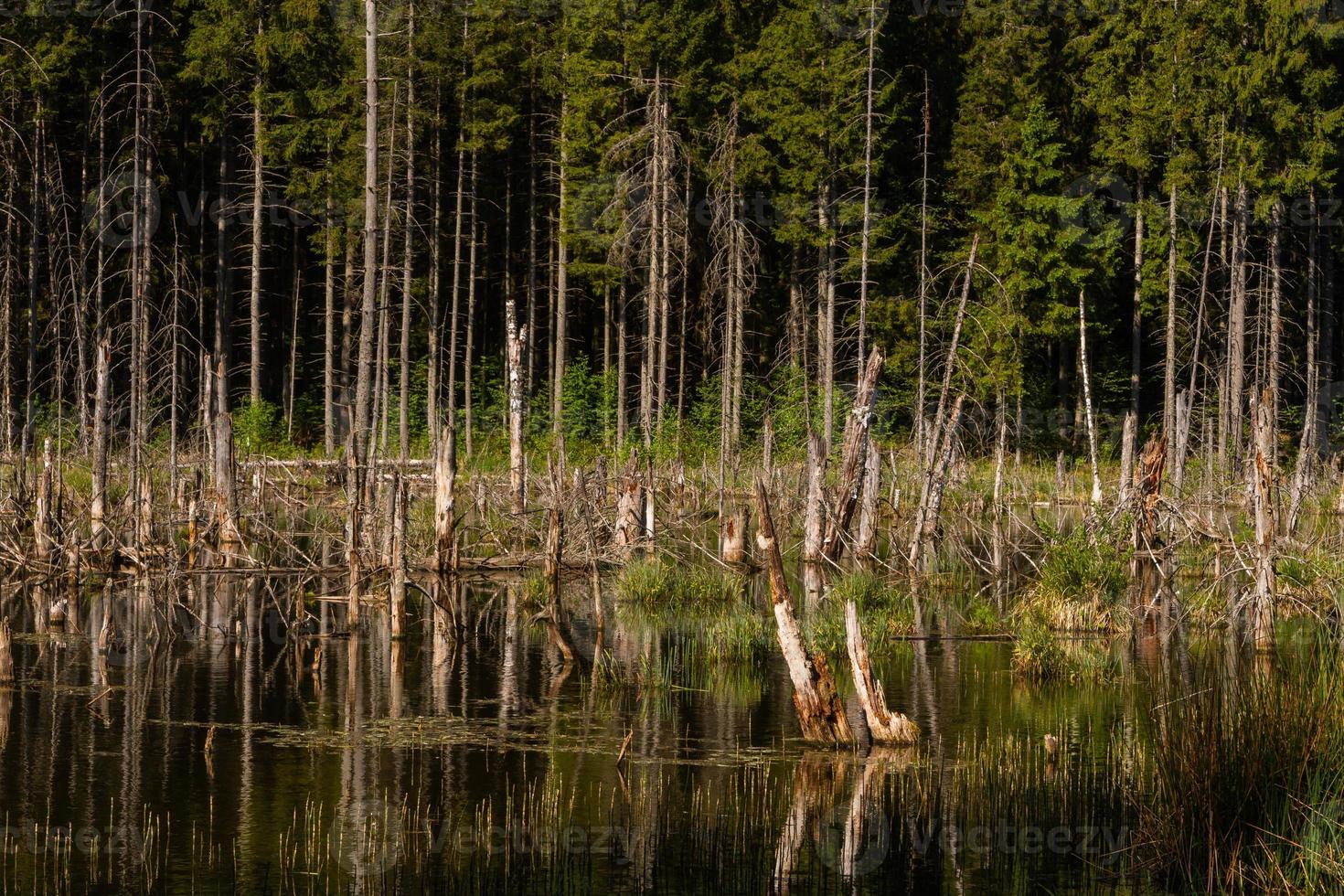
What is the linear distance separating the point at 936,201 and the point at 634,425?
12.9 meters

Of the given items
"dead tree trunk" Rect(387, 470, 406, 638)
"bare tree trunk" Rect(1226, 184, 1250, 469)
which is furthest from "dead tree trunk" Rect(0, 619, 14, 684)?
"bare tree trunk" Rect(1226, 184, 1250, 469)

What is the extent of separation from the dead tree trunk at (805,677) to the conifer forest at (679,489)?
5 cm

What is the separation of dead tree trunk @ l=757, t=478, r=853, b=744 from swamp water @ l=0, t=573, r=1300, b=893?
0.35 m

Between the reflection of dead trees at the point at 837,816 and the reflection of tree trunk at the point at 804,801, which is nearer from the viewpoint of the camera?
the reflection of tree trunk at the point at 804,801

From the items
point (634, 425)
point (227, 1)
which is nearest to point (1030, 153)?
point (634, 425)

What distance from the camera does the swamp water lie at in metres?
9.37

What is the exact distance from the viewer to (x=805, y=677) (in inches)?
494

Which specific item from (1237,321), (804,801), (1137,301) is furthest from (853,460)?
(1137,301)

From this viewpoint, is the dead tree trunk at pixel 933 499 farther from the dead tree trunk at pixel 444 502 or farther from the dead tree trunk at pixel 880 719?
the dead tree trunk at pixel 880 719

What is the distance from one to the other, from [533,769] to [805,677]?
2375 millimetres

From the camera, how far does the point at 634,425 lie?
4338cm

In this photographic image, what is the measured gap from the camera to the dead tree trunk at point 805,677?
40.6ft

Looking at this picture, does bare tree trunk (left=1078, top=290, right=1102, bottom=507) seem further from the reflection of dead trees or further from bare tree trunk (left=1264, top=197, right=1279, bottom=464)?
the reflection of dead trees

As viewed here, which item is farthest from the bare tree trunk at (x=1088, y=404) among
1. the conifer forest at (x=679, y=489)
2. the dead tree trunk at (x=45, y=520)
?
the dead tree trunk at (x=45, y=520)
